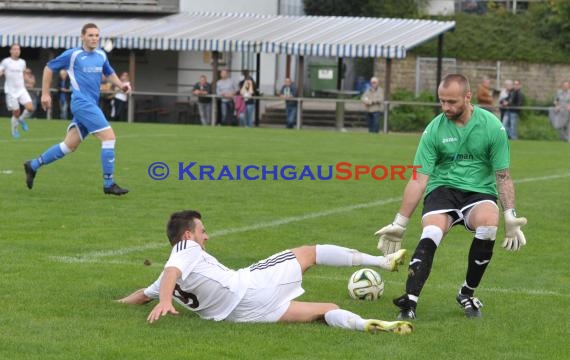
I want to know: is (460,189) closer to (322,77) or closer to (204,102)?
(204,102)

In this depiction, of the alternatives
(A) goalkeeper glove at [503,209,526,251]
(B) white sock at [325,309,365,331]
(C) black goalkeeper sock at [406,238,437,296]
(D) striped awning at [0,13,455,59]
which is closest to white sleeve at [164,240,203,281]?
(B) white sock at [325,309,365,331]

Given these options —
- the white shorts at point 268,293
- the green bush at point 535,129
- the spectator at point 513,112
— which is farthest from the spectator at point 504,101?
the white shorts at point 268,293

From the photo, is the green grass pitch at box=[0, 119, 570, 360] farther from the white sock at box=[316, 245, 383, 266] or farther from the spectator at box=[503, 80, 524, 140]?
the spectator at box=[503, 80, 524, 140]

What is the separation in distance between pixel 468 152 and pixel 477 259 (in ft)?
2.32

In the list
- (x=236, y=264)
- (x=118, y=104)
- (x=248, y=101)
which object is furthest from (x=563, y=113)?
(x=236, y=264)

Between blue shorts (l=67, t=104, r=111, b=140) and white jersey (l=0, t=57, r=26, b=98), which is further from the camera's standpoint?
white jersey (l=0, t=57, r=26, b=98)

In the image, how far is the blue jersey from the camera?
15.0 m

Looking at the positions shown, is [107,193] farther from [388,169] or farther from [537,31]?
[537,31]

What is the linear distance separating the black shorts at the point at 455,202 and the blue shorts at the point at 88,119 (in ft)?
24.5

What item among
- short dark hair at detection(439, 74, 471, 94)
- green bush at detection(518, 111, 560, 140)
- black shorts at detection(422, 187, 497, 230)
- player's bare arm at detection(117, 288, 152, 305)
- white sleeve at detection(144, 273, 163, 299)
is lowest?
green bush at detection(518, 111, 560, 140)

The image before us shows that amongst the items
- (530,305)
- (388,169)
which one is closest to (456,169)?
(530,305)

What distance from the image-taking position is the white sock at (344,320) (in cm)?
745

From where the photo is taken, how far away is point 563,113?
34.0 metres

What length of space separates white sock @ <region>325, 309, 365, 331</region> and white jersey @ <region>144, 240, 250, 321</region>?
55 centimetres
